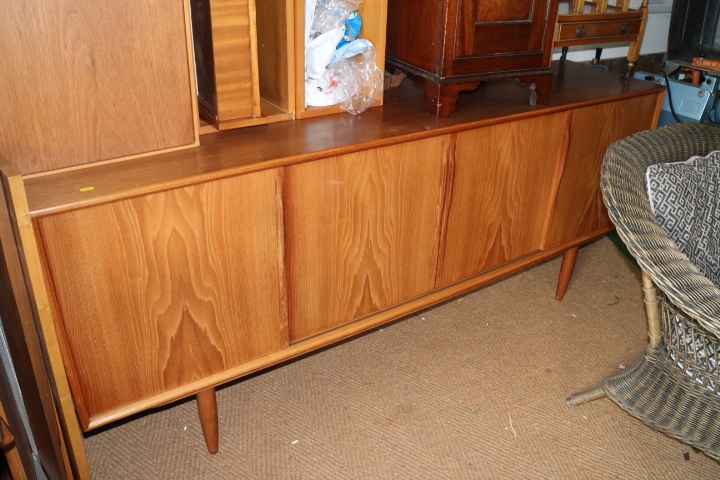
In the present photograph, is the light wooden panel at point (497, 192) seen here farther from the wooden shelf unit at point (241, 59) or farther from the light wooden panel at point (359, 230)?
the wooden shelf unit at point (241, 59)

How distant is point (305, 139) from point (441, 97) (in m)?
0.38

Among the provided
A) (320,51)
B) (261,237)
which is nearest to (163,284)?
(261,237)

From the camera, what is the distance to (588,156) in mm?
1874

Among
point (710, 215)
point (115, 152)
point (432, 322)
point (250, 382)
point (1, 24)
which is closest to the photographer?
point (1, 24)

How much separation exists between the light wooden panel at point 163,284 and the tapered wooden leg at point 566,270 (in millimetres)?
1128

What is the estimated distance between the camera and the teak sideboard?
1.12m

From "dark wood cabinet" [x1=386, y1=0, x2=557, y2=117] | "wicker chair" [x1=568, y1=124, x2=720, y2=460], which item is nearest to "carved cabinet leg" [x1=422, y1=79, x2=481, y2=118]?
"dark wood cabinet" [x1=386, y1=0, x2=557, y2=117]

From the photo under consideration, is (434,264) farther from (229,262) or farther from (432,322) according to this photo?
(229,262)

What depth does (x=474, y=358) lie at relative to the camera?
1.93 metres

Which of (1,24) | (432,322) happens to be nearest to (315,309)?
(432,322)

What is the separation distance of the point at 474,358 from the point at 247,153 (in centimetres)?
102

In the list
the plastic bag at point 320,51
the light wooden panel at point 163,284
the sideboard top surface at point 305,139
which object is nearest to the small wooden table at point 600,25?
the sideboard top surface at point 305,139

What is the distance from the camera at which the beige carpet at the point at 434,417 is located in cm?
156

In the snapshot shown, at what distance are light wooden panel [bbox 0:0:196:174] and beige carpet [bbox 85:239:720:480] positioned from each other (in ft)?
2.59
